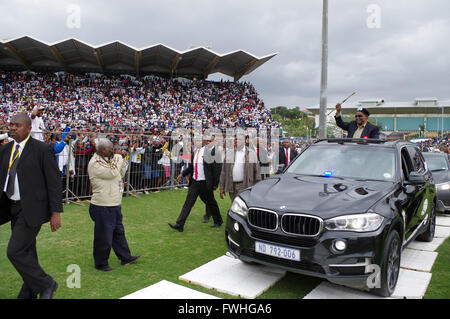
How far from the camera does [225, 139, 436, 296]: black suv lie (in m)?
3.42

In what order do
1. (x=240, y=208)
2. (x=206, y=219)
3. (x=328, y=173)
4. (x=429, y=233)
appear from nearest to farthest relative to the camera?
(x=240, y=208)
(x=328, y=173)
(x=429, y=233)
(x=206, y=219)

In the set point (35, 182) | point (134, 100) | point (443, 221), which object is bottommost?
point (443, 221)

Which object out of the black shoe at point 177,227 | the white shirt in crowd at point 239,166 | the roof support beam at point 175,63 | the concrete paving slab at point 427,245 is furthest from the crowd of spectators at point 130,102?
the concrete paving slab at point 427,245

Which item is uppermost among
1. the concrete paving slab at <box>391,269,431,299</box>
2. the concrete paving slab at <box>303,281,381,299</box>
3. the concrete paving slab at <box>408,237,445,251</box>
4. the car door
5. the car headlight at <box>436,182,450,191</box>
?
the car door

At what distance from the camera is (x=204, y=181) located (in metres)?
6.89

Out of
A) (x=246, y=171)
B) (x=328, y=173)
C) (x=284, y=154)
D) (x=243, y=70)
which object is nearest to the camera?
(x=328, y=173)

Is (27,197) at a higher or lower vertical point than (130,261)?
higher

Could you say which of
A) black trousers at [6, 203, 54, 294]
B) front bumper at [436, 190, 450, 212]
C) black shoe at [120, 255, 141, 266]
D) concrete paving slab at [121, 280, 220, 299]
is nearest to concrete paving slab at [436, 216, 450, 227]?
front bumper at [436, 190, 450, 212]

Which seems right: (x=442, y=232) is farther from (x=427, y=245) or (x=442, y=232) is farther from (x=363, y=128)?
(x=363, y=128)

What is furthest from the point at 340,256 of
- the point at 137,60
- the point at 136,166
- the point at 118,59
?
the point at 118,59

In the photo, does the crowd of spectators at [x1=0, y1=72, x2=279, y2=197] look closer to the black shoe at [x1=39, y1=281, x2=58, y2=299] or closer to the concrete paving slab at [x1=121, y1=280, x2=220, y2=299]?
the concrete paving slab at [x1=121, y1=280, x2=220, y2=299]

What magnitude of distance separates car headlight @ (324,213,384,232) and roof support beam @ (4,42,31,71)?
129 ft

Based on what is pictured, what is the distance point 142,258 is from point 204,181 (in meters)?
2.26
